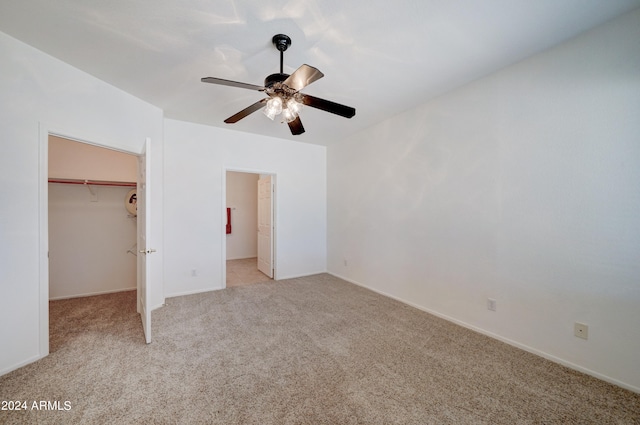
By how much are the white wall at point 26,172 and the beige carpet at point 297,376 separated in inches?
12.8

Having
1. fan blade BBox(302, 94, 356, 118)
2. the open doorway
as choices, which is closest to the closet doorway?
the open doorway

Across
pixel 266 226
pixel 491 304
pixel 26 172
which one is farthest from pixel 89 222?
pixel 491 304

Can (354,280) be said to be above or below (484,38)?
below

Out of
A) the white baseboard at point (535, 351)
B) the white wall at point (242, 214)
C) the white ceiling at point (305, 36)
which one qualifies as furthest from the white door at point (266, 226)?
the white baseboard at point (535, 351)

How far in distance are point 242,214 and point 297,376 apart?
5515mm

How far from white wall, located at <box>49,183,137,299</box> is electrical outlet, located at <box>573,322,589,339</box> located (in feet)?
18.0

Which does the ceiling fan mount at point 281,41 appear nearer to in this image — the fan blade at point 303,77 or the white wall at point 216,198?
the fan blade at point 303,77

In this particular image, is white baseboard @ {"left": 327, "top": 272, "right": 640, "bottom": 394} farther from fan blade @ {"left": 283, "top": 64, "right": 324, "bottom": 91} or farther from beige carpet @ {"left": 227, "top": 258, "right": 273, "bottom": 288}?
fan blade @ {"left": 283, "top": 64, "right": 324, "bottom": 91}

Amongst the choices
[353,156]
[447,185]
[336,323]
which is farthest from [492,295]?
[353,156]

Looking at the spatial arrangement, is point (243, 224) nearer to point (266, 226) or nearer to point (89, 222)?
point (266, 226)

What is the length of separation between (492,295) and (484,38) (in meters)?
2.38

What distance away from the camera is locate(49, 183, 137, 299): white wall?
3.43m

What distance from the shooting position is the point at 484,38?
1.95 m

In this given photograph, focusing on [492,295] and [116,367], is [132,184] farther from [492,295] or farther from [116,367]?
[492,295]
